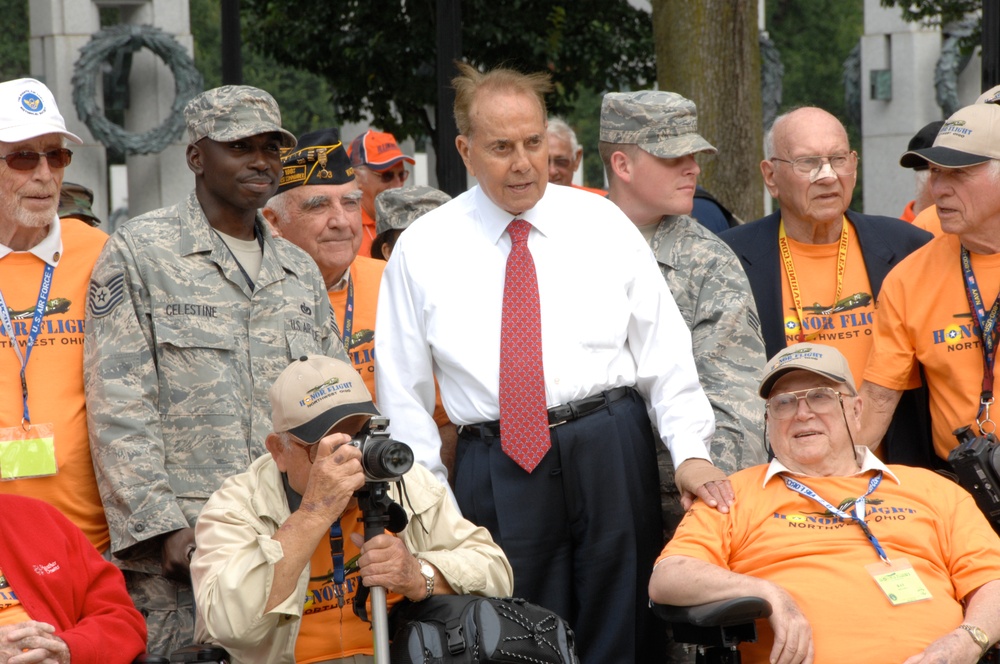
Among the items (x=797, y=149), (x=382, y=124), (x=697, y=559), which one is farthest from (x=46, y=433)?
(x=382, y=124)

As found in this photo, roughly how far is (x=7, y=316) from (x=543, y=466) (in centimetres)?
169

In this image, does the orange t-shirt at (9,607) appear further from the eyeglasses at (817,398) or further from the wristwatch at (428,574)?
the eyeglasses at (817,398)

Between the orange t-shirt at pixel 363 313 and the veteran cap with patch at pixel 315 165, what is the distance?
1.19 feet

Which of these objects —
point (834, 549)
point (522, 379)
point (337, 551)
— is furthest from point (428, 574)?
point (834, 549)

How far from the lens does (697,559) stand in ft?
13.8

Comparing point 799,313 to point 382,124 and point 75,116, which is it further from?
point 75,116

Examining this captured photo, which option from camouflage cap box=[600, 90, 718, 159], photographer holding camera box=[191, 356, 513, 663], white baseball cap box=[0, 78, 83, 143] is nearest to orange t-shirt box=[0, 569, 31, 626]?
photographer holding camera box=[191, 356, 513, 663]

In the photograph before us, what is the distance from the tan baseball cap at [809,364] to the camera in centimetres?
441

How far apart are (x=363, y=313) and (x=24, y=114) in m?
1.57

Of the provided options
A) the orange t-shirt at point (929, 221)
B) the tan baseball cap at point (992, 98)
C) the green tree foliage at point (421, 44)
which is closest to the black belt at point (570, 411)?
the tan baseball cap at point (992, 98)

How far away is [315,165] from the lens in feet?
18.5

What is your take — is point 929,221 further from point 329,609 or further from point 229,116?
point 329,609

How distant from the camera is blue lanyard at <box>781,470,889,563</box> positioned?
14.1ft

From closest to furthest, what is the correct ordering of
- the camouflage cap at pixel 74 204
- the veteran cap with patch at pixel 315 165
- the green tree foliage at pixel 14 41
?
the veteran cap with patch at pixel 315 165 → the camouflage cap at pixel 74 204 → the green tree foliage at pixel 14 41
